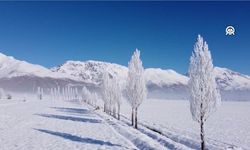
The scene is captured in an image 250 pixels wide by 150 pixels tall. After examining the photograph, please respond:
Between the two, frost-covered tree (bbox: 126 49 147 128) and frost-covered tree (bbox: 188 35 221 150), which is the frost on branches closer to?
frost-covered tree (bbox: 126 49 147 128)

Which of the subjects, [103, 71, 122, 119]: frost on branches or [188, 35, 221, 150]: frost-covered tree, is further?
[103, 71, 122, 119]: frost on branches

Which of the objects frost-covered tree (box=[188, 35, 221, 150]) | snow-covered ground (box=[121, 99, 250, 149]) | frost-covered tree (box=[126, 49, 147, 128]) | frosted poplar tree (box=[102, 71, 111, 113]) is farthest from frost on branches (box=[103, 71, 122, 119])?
frost-covered tree (box=[188, 35, 221, 150])

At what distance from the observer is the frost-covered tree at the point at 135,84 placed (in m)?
54.8

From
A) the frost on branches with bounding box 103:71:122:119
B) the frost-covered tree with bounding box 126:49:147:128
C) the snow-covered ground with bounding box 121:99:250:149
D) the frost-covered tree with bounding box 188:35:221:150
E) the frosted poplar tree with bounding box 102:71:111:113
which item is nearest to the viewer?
the frost-covered tree with bounding box 188:35:221:150

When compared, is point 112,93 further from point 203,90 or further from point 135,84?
point 203,90

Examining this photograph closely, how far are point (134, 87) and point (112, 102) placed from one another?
30417mm

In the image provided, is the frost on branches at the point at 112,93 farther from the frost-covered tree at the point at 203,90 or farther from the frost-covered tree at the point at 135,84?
the frost-covered tree at the point at 203,90

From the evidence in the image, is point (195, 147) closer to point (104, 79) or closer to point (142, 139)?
point (142, 139)

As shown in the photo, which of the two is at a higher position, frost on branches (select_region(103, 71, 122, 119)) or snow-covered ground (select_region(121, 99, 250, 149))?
frost on branches (select_region(103, 71, 122, 119))

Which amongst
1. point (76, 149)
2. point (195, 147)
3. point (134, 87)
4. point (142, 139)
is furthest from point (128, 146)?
point (134, 87)

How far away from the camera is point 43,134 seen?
39781mm

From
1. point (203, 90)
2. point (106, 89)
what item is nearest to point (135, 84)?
point (203, 90)

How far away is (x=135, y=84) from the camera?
2174 inches

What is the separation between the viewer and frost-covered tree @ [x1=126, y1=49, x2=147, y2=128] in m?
54.8
